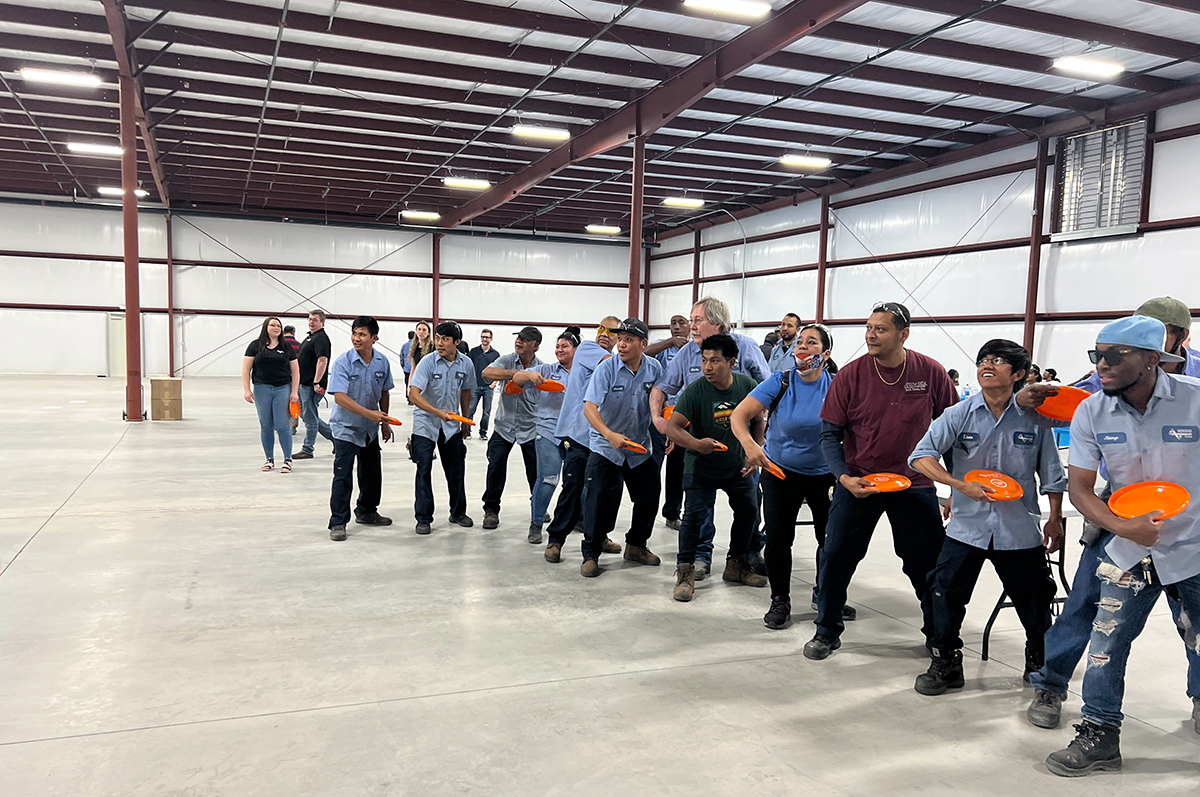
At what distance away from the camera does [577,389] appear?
19.4 feet

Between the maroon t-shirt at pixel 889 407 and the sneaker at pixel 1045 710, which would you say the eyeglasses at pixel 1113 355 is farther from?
the sneaker at pixel 1045 710

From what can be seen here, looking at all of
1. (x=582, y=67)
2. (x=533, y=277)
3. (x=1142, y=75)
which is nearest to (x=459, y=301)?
(x=533, y=277)

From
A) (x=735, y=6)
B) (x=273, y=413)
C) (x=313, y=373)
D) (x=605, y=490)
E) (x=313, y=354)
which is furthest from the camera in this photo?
(x=313, y=373)

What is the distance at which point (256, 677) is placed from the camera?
3.60 metres

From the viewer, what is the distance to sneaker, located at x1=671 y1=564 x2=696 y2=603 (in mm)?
4914

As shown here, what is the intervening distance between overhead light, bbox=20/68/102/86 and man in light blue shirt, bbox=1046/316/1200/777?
15.2m

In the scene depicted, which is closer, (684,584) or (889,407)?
(889,407)

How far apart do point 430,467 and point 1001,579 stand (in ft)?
14.7

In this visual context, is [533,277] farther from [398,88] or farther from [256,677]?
[256,677]

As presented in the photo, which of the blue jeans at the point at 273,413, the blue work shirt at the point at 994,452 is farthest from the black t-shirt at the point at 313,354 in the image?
the blue work shirt at the point at 994,452

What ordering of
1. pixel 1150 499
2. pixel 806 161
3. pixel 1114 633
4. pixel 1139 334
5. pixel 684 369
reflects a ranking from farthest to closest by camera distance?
pixel 806 161 → pixel 684 369 → pixel 1114 633 → pixel 1139 334 → pixel 1150 499

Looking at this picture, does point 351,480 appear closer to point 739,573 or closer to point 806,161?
point 739,573

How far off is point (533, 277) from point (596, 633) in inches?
994

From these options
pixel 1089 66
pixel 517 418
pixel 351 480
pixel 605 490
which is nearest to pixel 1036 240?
pixel 1089 66
